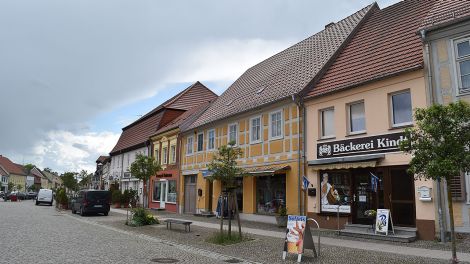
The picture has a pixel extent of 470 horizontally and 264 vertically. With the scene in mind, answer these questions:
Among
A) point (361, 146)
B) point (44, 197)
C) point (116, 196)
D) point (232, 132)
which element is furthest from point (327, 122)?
point (44, 197)

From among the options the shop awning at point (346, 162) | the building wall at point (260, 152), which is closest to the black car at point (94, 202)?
the building wall at point (260, 152)

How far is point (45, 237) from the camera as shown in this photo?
14.7m

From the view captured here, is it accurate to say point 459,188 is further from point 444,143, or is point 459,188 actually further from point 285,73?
point 285,73

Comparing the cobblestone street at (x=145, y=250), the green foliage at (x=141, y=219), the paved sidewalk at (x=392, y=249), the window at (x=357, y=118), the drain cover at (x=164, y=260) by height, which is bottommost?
the drain cover at (x=164, y=260)

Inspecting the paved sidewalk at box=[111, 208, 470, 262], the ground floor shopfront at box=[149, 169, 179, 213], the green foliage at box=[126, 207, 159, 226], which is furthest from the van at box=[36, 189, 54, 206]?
the paved sidewalk at box=[111, 208, 470, 262]

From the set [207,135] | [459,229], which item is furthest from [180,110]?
[459,229]

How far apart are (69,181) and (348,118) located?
43.0 meters

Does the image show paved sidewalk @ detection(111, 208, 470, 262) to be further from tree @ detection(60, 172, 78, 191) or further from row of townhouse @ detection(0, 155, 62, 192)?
row of townhouse @ detection(0, 155, 62, 192)

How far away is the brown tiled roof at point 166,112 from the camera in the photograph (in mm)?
35688

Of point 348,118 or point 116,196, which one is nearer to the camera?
point 348,118

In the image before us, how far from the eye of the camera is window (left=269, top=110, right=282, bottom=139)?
2000 cm

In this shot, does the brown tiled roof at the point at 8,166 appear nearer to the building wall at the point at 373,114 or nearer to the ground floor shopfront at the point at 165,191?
the ground floor shopfront at the point at 165,191

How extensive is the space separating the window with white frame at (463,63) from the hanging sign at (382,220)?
453 cm

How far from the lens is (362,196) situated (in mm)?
15680
